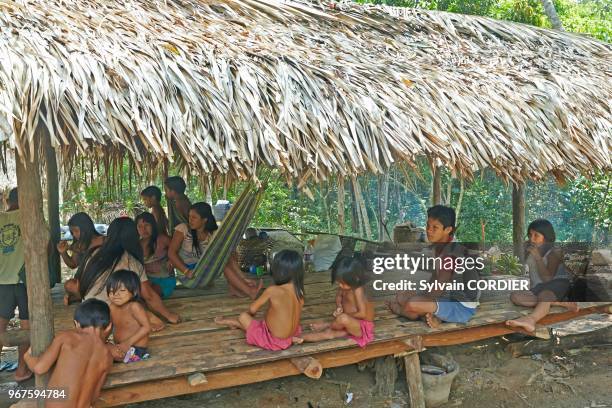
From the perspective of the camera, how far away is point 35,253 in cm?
235

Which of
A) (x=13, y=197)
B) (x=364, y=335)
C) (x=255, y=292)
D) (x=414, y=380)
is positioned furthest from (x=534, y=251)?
(x=13, y=197)

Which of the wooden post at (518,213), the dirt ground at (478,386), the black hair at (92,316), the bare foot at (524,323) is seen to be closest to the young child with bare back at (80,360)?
the black hair at (92,316)

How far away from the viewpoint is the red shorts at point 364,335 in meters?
3.04

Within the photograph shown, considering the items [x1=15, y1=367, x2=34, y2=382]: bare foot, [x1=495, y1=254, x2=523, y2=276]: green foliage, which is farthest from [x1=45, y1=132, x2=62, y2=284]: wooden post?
[x1=495, y1=254, x2=523, y2=276]: green foliage

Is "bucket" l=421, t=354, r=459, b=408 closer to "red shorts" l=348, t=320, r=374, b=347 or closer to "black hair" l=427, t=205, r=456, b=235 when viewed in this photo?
"red shorts" l=348, t=320, r=374, b=347

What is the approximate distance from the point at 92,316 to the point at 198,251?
4.91 ft

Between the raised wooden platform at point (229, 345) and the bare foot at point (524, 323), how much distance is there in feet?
0.19

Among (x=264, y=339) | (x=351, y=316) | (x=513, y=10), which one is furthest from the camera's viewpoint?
(x=513, y=10)

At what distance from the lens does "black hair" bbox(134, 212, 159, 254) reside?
12.0 feet

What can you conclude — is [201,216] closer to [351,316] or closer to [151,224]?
[151,224]

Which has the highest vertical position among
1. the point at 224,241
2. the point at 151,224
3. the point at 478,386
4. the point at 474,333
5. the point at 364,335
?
the point at 151,224

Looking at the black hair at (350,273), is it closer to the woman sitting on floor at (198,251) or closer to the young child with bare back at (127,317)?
the woman sitting on floor at (198,251)

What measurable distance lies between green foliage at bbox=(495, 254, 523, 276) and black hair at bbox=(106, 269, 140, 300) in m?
4.39

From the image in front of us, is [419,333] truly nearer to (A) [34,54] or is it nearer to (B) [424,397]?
(B) [424,397]
